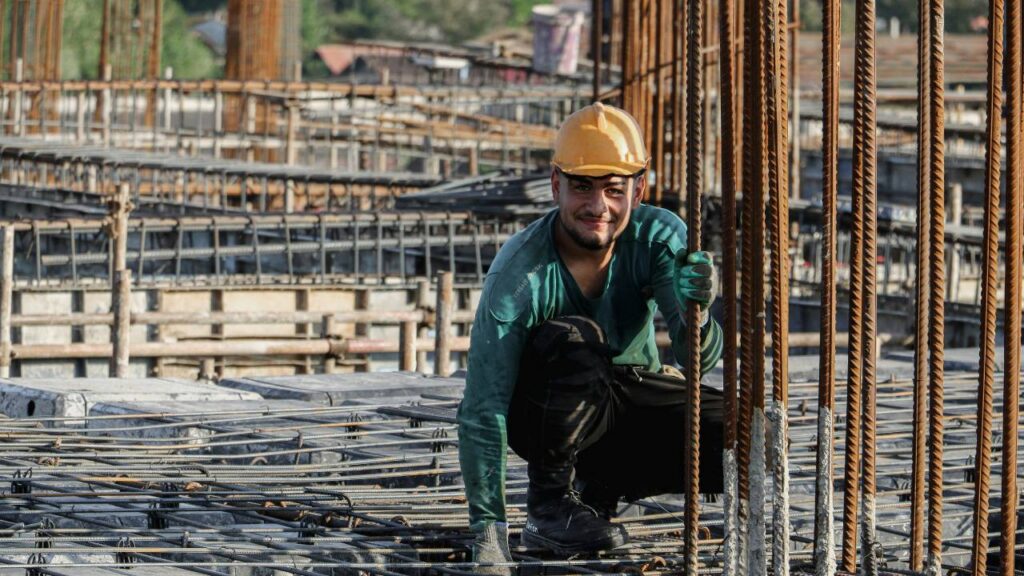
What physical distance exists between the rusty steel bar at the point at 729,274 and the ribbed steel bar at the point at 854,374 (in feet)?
1.23

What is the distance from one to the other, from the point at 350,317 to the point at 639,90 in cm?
622

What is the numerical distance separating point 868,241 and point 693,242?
69 centimetres

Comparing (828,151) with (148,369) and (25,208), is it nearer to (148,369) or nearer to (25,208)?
(148,369)

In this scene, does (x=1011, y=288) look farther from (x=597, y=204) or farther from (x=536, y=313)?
(x=536, y=313)

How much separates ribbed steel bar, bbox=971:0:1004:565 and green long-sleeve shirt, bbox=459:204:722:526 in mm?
773

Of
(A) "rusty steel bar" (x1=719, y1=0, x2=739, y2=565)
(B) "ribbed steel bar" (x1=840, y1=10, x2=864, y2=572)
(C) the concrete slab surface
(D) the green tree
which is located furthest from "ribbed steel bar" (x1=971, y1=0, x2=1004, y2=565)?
(D) the green tree

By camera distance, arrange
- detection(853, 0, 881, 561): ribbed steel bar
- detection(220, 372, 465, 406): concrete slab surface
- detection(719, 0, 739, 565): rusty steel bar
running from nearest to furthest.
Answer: detection(719, 0, 739, 565): rusty steel bar, detection(853, 0, 881, 561): ribbed steel bar, detection(220, 372, 465, 406): concrete slab surface

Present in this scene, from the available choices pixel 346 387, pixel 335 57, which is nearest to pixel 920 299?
pixel 346 387

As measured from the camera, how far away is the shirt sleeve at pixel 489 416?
532 cm

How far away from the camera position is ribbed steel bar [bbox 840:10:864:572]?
5.23 meters

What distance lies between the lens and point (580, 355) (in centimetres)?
536

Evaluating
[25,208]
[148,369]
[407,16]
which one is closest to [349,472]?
[148,369]

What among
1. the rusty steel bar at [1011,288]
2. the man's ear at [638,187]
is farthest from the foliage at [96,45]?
the rusty steel bar at [1011,288]

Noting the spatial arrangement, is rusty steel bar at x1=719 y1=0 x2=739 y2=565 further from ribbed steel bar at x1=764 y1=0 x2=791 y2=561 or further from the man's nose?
the man's nose
